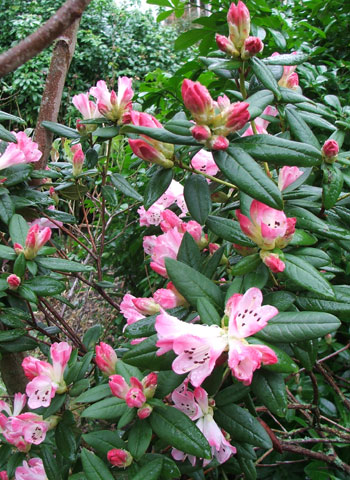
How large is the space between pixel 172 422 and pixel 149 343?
0.15 meters

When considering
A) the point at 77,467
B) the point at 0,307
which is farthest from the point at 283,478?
the point at 0,307

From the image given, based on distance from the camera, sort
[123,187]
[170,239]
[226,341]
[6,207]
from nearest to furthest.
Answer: [226,341] → [170,239] → [6,207] → [123,187]

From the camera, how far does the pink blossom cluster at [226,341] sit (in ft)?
1.79

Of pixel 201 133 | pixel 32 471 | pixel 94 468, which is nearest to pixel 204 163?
pixel 201 133

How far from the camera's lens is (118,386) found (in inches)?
28.4

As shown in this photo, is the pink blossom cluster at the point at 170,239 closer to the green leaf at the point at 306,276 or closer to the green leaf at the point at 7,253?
the green leaf at the point at 306,276

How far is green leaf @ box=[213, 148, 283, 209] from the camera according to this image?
2.00 feet

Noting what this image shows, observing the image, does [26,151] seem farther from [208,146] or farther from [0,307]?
[208,146]

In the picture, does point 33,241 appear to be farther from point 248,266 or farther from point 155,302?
point 248,266

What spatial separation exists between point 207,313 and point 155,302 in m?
0.21

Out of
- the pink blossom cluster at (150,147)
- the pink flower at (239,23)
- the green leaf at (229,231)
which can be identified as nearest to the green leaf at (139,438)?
the green leaf at (229,231)

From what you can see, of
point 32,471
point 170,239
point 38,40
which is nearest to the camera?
point 38,40

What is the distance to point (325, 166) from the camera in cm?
79

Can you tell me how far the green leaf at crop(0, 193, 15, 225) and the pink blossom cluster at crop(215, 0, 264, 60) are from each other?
1.97ft
